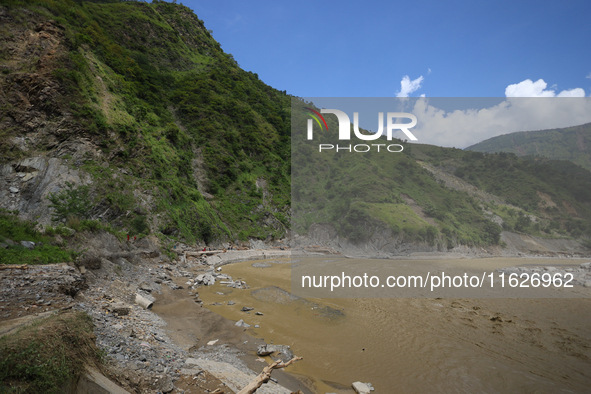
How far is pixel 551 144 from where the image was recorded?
5049 inches

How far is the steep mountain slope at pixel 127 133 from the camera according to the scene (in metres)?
18.6

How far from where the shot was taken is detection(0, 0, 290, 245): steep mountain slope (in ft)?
61.1

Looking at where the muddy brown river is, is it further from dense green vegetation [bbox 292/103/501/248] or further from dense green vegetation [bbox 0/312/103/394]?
dense green vegetation [bbox 292/103/501/248]

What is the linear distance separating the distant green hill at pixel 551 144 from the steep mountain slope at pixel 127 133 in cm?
12771

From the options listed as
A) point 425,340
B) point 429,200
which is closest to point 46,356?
point 425,340

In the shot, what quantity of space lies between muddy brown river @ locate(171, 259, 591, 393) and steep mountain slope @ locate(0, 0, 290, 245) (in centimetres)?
1407

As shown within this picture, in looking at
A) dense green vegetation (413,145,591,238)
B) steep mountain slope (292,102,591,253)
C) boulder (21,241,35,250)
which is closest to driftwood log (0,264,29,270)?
boulder (21,241,35,250)

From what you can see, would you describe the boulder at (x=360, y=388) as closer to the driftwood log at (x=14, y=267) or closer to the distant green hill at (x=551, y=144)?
the driftwood log at (x=14, y=267)

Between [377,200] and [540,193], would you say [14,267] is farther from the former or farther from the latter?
[540,193]

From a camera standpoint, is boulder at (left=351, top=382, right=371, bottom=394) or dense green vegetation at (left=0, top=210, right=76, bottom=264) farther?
dense green vegetation at (left=0, top=210, right=76, bottom=264)

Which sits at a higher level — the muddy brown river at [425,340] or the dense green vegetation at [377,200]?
the dense green vegetation at [377,200]

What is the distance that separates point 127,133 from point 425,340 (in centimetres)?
2884

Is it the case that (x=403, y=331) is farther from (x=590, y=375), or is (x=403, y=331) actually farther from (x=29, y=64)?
(x=29, y=64)

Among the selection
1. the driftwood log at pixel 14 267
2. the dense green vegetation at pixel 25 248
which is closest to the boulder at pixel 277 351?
the driftwood log at pixel 14 267
